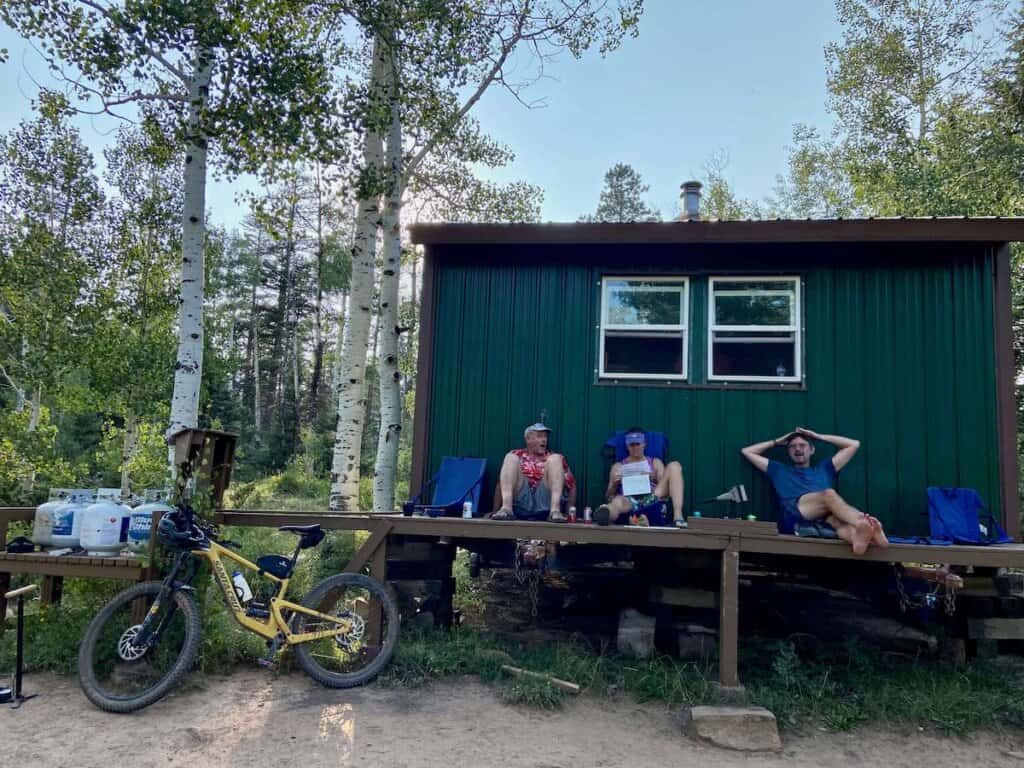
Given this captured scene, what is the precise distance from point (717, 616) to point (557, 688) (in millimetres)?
1484

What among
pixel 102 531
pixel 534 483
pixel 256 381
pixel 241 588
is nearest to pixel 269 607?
pixel 241 588

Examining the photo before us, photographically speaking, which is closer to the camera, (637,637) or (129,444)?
(637,637)

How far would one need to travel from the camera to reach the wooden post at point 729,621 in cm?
404

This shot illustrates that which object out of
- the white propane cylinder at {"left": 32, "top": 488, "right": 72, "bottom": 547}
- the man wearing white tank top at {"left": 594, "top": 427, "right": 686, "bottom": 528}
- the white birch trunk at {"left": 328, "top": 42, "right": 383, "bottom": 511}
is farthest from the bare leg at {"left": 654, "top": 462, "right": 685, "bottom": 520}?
the white propane cylinder at {"left": 32, "top": 488, "right": 72, "bottom": 547}

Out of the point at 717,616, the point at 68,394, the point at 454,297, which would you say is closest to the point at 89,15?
the point at 454,297

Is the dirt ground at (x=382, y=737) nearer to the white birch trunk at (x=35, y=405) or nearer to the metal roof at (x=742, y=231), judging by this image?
the metal roof at (x=742, y=231)

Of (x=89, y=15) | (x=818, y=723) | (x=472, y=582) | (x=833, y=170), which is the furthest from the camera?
(x=833, y=170)

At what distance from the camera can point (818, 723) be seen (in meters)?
3.85

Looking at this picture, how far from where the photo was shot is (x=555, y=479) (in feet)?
16.2

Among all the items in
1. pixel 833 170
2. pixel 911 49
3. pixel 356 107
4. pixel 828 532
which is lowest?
pixel 828 532

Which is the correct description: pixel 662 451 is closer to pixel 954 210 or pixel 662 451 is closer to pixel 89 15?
pixel 89 15

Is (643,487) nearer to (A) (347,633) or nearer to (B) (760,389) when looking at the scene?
(B) (760,389)

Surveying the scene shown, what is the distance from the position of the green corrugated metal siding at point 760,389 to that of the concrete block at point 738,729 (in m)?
1.91

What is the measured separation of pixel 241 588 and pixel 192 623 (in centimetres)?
32
